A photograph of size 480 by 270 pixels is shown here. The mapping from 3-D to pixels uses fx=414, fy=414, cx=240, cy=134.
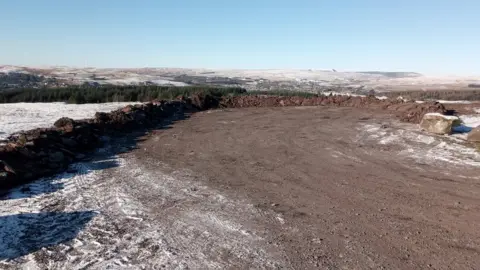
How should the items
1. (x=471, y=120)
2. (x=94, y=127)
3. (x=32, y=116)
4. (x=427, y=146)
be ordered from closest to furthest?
(x=427, y=146) < (x=94, y=127) < (x=471, y=120) < (x=32, y=116)

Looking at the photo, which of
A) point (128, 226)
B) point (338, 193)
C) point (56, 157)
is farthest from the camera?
point (56, 157)

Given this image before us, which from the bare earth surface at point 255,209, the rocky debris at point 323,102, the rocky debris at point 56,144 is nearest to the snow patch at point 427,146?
the bare earth surface at point 255,209

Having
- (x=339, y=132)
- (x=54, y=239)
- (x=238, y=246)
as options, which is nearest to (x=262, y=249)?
(x=238, y=246)

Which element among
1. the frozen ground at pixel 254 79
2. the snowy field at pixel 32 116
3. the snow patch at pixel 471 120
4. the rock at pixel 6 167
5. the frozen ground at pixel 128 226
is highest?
the snow patch at pixel 471 120

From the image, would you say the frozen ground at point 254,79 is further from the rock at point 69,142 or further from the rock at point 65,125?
the rock at point 69,142

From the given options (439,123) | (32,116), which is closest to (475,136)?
(439,123)

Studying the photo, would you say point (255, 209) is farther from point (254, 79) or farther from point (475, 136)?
point (254, 79)

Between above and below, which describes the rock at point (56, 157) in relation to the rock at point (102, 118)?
below
